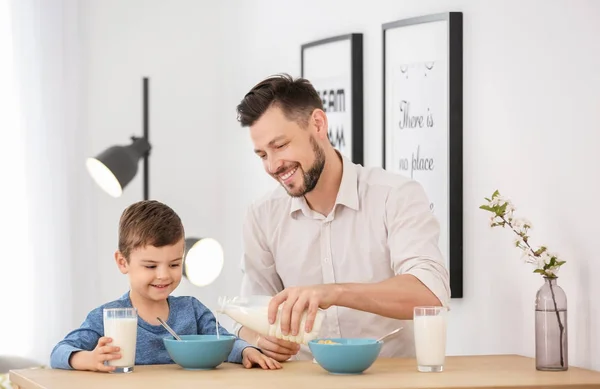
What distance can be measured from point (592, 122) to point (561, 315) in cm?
49

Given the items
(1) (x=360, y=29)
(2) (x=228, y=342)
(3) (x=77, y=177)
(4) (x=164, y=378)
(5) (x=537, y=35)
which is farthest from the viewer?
(3) (x=77, y=177)

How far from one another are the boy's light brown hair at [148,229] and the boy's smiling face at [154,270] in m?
0.01

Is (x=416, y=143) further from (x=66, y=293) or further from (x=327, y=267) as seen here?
(x=66, y=293)

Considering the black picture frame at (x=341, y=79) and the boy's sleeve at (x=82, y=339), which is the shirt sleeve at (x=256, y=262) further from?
the black picture frame at (x=341, y=79)

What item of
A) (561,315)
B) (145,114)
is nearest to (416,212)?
(561,315)

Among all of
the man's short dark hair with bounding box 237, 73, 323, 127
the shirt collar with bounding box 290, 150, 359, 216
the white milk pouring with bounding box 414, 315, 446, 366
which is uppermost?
the man's short dark hair with bounding box 237, 73, 323, 127

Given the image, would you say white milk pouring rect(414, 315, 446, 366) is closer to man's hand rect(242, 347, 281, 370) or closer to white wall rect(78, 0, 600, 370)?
man's hand rect(242, 347, 281, 370)

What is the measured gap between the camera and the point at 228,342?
7.75 feet

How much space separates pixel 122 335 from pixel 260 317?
0.32m

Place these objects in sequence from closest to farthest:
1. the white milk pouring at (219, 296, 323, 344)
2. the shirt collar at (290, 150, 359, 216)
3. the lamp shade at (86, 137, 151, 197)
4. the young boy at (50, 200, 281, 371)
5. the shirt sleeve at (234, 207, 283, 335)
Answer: the white milk pouring at (219, 296, 323, 344) → the young boy at (50, 200, 281, 371) → the shirt collar at (290, 150, 359, 216) → the shirt sleeve at (234, 207, 283, 335) → the lamp shade at (86, 137, 151, 197)

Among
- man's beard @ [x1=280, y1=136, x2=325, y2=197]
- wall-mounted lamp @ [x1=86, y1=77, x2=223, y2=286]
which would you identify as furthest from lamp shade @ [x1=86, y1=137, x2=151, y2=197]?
man's beard @ [x1=280, y1=136, x2=325, y2=197]

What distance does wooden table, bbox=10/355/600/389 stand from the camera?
6.95 ft

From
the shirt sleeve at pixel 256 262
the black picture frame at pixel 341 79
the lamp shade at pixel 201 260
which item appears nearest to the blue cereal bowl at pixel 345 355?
the shirt sleeve at pixel 256 262

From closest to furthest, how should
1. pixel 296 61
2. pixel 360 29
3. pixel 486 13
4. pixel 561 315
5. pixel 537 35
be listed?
pixel 561 315, pixel 537 35, pixel 486 13, pixel 360 29, pixel 296 61
